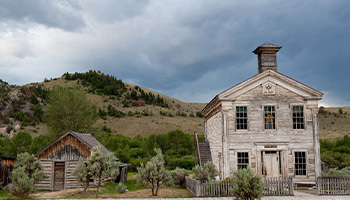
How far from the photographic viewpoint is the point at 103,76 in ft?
378

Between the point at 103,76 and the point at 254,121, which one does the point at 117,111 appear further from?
the point at 254,121

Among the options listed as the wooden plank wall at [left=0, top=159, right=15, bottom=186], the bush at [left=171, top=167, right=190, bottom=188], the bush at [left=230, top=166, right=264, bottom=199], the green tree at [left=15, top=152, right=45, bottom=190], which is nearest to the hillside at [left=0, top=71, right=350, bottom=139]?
the wooden plank wall at [left=0, top=159, right=15, bottom=186]

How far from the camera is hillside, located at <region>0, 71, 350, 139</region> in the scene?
71.2m

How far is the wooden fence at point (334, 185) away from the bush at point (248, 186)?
5325 millimetres

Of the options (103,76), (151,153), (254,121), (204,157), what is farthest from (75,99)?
(103,76)

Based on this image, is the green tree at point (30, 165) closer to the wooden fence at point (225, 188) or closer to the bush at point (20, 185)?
the bush at point (20, 185)

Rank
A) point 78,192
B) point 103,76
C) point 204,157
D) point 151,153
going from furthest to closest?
point 103,76, point 151,153, point 204,157, point 78,192

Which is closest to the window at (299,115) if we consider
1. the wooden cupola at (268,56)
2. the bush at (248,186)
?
the wooden cupola at (268,56)

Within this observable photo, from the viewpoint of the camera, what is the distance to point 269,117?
21.8 metres

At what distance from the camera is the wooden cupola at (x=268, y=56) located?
76.8ft

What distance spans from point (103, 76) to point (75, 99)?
232 feet

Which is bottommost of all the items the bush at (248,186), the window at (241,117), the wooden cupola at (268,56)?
the bush at (248,186)

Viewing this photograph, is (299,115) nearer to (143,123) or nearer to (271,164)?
(271,164)

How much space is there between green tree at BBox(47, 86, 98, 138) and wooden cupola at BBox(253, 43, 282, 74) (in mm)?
29186
